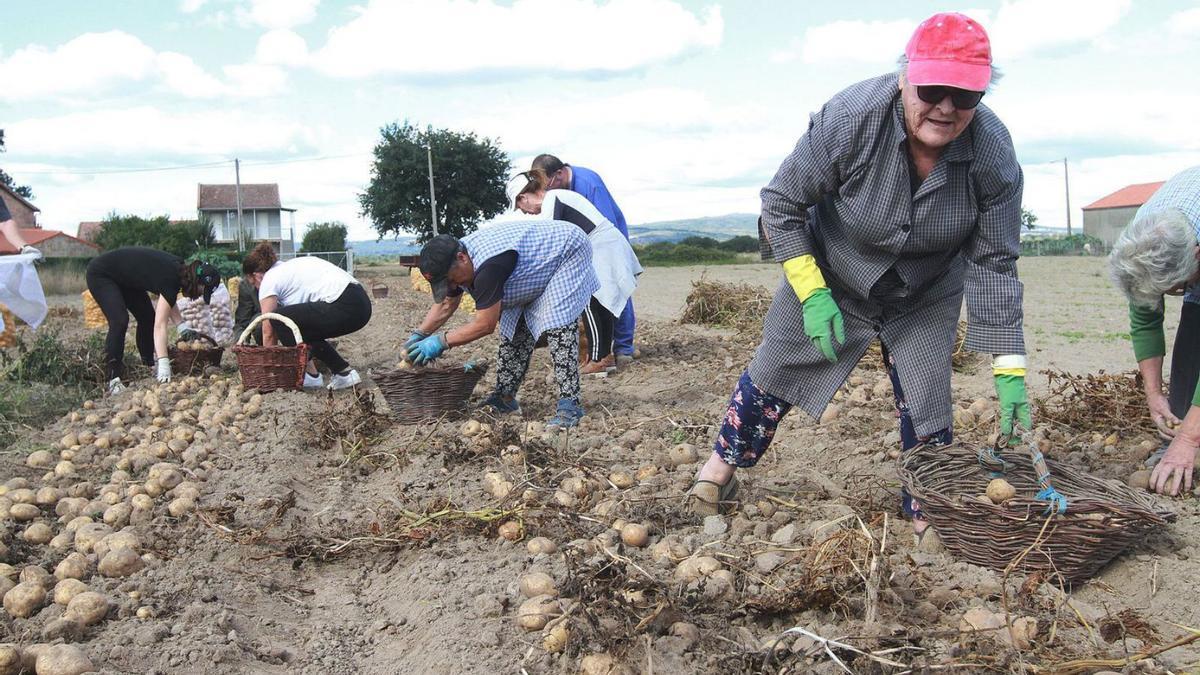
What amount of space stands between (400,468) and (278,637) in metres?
1.67

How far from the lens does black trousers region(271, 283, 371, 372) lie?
641cm

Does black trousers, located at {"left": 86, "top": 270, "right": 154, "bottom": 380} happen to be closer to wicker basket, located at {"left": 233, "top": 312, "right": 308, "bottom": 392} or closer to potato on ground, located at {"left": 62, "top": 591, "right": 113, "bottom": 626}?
wicker basket, located at {"left": 233, "top": 312, "right": 308, "bottom": 392}

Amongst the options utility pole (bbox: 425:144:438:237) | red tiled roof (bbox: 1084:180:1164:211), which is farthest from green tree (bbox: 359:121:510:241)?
red tiled roof (bbox: 1084:180:1164:211)

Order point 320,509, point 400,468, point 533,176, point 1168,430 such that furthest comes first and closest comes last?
point 533,176, point 400,468, point 320,509, point 1168,430

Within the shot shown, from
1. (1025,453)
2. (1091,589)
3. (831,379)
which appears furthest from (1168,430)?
(831,379)

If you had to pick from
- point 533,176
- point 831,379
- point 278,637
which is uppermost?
point 533,176

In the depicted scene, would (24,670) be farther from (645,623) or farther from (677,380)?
(677,380)

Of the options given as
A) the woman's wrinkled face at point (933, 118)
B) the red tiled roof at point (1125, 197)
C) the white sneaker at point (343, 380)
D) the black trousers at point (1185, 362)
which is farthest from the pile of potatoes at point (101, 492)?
the red tiled roof at point (1125, 197)

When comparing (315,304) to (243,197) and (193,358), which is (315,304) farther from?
(243,197)

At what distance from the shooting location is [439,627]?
8.66ft

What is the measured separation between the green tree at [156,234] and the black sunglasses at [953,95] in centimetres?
2833

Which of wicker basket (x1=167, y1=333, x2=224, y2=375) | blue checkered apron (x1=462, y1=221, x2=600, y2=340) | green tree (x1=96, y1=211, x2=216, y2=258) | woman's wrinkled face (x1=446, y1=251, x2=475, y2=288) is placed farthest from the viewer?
green tree (x1=96, y1=211, x2=216, y2=258)

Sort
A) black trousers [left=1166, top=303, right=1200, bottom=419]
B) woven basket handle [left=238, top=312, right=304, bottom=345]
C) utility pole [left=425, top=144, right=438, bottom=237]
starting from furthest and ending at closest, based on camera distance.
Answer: utility pole [left=425, top=144, right=438, bottom=237] < woven basket handle [left=238, top=312, right=304, bottom=345] < black trousers [left=1166, top=303, right=1200, bottom=419]

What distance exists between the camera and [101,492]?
13.7 ft
